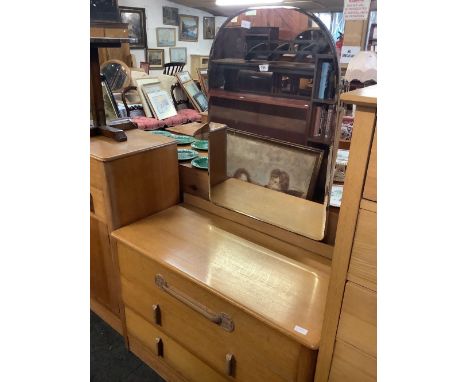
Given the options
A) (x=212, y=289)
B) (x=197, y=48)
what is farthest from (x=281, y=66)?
(x=197, y=48)

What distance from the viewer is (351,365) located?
740 mm

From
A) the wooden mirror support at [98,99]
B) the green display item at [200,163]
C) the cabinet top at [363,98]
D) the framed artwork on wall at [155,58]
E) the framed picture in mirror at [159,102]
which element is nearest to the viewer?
the cabinet top at [363,98]

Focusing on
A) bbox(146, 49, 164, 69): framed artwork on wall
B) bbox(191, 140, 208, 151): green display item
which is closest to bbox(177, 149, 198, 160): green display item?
bbox(191, 140, 208, 151): green display item

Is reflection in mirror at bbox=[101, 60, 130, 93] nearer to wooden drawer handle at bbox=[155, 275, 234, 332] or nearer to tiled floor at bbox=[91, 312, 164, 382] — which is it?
tiled floor at bbox=[91, 312, 164, 382]

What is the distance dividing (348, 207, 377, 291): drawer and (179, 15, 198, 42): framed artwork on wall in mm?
6370

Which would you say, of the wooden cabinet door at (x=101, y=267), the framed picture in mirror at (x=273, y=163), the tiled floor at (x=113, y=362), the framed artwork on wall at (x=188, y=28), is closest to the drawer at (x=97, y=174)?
the wooden cabinet door at (x=101, y=267)

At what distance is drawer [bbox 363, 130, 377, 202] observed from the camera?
1.77ft

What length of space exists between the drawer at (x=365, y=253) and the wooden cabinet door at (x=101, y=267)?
0.96 meters

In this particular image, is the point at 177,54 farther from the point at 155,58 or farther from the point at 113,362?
the point at 113,362

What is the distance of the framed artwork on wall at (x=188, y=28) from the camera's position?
6.08m

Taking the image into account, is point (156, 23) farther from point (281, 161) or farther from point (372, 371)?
point (372, 371)

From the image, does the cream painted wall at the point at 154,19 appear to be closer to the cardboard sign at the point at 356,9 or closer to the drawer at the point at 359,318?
the cardboard sign at the point at 356,9

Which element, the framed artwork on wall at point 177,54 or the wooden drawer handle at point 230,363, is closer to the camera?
the wooden drawer handle at point 230,363

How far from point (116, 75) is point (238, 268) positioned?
9.50ft
